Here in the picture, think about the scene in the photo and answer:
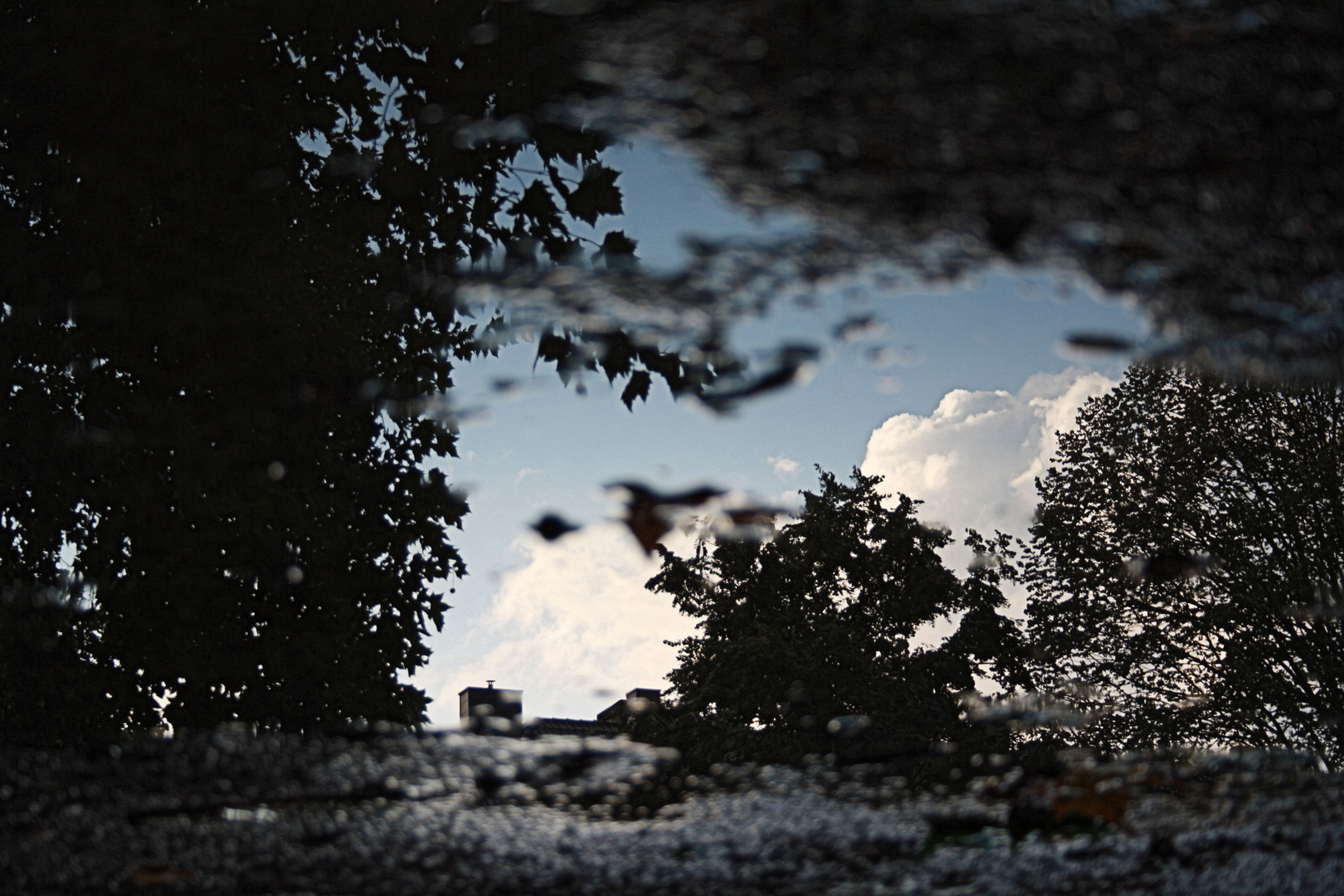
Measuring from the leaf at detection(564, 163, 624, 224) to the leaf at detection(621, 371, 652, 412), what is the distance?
722 mm

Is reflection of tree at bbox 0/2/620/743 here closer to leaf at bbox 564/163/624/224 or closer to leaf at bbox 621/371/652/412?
leaf at bbox 564/163/624/224

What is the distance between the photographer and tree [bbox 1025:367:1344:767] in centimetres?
1650

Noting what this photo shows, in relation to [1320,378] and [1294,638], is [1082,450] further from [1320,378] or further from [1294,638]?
[1320,378]

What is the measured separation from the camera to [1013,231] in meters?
2.45

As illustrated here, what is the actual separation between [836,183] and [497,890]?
70.2 inches

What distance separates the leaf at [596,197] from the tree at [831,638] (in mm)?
19502

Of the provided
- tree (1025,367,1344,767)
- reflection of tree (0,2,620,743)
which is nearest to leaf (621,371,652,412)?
reflection of tree (0,2,620,743)

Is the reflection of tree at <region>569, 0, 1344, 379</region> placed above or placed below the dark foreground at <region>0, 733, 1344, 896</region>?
above

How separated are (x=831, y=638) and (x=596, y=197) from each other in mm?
23258

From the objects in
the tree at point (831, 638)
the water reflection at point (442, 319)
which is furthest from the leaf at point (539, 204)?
the tree at point (831, 638)

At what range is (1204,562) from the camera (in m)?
17.3

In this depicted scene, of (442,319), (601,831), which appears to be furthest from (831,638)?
(601,831)

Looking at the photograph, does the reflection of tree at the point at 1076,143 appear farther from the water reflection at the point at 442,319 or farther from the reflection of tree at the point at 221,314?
the reflection of tree at the point at 221,314

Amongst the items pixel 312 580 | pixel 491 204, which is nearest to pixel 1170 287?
pixel 491 204
